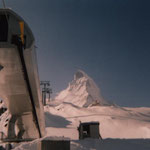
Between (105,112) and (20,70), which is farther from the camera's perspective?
(105,112)

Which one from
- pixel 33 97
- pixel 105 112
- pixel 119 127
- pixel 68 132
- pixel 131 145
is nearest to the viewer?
pixel 33 97

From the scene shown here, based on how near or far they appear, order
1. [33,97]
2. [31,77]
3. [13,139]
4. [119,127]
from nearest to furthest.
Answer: [31,77] → [33,97] → [13,139] → [119,127]

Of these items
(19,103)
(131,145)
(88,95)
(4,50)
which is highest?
(4,50)

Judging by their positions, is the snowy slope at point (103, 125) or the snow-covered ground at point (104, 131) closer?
the snow-covered ground at point (104, 131)

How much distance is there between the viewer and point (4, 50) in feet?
17.4

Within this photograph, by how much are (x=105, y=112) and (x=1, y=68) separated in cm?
5895

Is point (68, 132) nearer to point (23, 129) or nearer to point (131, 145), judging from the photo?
point (131, 145)

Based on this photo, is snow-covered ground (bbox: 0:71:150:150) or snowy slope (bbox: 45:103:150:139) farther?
snowy slope (bbox: 45:103:150:139)

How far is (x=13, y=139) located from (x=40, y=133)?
85.7 inches

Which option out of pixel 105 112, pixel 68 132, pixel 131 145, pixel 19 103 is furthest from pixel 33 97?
pixel 105 112

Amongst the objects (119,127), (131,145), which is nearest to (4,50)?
(131,145)

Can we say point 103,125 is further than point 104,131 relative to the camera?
Yes

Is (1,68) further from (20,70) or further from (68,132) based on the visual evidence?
(68,132)

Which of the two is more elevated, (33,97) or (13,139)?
(33,97)
